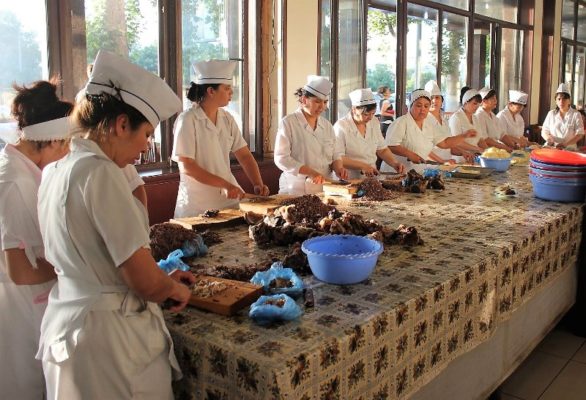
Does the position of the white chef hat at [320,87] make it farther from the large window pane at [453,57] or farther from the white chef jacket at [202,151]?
the large window pane at [453,57]

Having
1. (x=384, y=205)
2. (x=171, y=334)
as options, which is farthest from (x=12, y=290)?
(x=384, y=205)

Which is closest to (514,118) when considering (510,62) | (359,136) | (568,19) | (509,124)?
(509,124)

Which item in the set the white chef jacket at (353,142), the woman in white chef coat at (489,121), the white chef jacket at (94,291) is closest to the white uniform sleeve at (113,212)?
the white chef jacket at (94,291)

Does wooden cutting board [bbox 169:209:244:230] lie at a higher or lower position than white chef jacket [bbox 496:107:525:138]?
lower

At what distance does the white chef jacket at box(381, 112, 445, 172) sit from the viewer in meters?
5.08

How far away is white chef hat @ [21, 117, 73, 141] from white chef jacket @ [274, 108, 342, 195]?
2.23m

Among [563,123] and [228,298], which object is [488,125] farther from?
[228,298]

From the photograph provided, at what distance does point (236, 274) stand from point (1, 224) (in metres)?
0.72

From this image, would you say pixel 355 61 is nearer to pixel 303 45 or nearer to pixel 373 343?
pixel 303 45

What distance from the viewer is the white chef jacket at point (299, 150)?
13.0ft

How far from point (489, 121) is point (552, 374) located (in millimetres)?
4261

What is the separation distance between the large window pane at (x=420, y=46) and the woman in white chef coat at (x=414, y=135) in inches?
73.9

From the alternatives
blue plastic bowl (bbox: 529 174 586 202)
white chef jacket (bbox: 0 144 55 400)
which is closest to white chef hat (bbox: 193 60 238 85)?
white chef jacket (bbox: 0 144 55 400)

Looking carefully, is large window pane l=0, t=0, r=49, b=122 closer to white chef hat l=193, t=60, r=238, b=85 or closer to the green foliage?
the green foliage
